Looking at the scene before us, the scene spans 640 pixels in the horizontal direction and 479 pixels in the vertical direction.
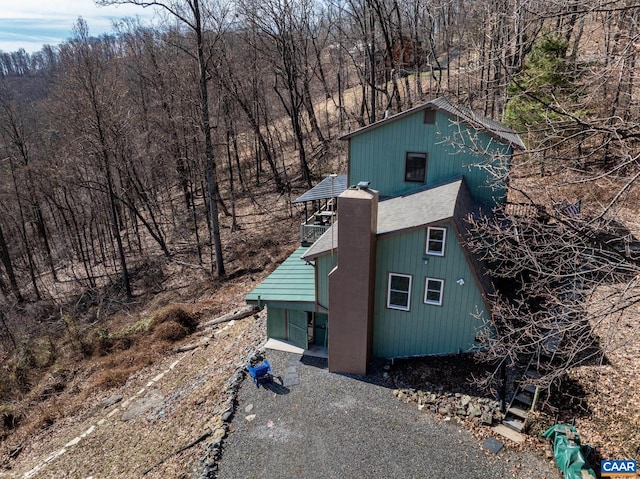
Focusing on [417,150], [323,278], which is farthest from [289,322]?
[417,150]

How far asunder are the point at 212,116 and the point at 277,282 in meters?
21.5

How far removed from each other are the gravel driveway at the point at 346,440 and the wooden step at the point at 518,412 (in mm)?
997

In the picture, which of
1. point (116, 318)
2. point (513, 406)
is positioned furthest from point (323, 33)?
point (513, 406)

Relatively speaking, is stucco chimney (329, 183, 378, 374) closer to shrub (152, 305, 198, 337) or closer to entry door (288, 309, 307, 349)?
entry door (288, 309, 307, 349)

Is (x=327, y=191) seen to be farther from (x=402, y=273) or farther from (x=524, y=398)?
(x=524, y=398)

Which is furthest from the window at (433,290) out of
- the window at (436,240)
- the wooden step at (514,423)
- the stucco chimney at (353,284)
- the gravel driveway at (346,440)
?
the wooden step at (514,423)

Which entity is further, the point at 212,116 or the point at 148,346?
the point at 212,116

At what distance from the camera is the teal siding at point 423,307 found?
38.0 feet

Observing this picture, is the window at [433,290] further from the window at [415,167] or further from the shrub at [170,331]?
the shrub at [170,331]

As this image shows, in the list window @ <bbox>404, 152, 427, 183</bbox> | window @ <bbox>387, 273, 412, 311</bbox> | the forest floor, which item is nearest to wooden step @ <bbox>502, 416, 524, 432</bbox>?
the forest floor

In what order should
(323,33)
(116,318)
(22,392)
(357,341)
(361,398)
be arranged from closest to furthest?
1. (361,398)
2. (357,341)
3. (22,392)
4. (116,318)
5. (323,33)

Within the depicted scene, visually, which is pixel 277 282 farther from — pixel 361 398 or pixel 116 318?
pixel 116 318

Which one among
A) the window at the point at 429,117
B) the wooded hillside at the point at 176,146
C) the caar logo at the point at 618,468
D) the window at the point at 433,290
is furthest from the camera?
the wooded hillside at the point at 176,146

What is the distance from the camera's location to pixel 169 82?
2878 cm
